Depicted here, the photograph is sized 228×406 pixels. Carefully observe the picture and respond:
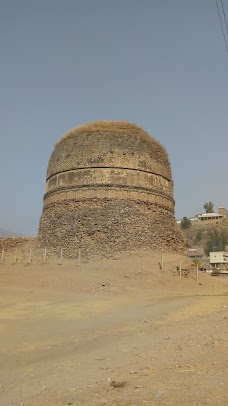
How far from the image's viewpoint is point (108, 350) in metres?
6.39

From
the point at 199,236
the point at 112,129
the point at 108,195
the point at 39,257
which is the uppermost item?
the point at 112,129

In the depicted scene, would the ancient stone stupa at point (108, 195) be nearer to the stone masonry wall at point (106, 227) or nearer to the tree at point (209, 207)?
the stone masonry wall at point (106, 227)

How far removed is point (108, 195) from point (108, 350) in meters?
17.3

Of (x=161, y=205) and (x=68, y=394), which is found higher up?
(x=161, y=205)

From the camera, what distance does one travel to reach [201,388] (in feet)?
12.5

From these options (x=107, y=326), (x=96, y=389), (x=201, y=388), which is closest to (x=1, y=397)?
(x=96, y=389)

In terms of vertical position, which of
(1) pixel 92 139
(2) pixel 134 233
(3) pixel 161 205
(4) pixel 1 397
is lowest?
(4) pixel 1 397

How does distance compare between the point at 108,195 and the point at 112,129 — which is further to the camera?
the point at 112,129

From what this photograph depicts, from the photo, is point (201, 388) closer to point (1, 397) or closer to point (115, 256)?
point (1, 397)

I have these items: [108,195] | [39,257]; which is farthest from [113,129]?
[39,257]

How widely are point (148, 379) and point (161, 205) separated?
20894 mm

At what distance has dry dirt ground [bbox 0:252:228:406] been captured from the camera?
13.3 ft

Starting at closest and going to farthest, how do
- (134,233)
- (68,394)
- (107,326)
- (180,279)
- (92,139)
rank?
(68,394) → (107,326) → (180,279) → (134,233) → (92,139)

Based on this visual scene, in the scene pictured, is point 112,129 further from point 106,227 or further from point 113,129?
point 106,227
